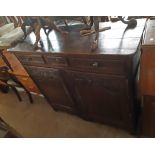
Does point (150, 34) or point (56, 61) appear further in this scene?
point (56, 61)

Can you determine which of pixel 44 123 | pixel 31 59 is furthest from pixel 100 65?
pixel 44 123

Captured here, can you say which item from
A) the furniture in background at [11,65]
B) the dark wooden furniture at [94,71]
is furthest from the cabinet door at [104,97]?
the furniture in background at [11,65]

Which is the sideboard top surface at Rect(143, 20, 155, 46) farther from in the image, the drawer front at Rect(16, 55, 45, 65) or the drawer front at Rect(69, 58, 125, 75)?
the drawer front at Rect(16, 55, 45, 65)

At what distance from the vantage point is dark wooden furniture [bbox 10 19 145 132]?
1.12 m

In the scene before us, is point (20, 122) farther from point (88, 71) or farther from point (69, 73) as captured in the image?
point (88, 71)

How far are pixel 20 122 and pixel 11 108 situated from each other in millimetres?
365

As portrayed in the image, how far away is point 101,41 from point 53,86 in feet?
2.22

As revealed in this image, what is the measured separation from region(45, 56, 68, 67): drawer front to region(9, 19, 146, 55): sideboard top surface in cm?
6

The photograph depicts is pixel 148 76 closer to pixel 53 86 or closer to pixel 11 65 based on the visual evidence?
pixel 53 86

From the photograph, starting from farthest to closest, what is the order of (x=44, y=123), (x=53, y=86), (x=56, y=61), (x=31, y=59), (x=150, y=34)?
(x=44, y=123)
(x=53, y=86)
(x=31, y=59)
(x=56, y=61)
(x=150, y=34)

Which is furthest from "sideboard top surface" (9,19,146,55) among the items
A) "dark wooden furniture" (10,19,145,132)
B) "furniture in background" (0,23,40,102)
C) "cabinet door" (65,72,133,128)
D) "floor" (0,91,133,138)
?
"floor" (0,91,133,138)

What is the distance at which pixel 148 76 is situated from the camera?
1120 millimetres

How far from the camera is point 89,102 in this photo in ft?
5.08
